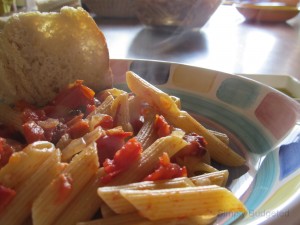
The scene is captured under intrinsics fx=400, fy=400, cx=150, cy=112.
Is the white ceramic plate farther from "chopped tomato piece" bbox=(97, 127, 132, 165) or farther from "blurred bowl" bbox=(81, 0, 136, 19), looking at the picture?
"blurred bowl" bbox=(81, 0, 136, 19)

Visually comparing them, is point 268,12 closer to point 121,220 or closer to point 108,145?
point 108,145

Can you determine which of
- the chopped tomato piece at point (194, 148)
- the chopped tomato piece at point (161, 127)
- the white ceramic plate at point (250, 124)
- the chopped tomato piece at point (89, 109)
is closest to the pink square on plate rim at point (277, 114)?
the white ceramic plate at point (250, 124)

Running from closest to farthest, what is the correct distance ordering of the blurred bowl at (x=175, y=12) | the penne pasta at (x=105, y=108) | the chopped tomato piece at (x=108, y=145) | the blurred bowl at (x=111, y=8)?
the chopped tomato piece at (x=108, y=145), the penne pasta at (x=105, y=108), the blurred bowl at (x=175, y=12), the blurred bowl at (x=111, y=8)

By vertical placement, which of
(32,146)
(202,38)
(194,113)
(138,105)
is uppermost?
(32,146)

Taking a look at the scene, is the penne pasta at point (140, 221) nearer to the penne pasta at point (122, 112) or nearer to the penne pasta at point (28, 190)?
the penne pasta at point (28, 190)

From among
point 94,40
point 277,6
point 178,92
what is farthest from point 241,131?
point 277,6

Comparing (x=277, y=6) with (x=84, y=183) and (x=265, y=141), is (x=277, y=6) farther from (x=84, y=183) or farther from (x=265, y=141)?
(x=84, y=183)

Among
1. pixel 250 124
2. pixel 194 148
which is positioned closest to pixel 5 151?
pixel 194 148
